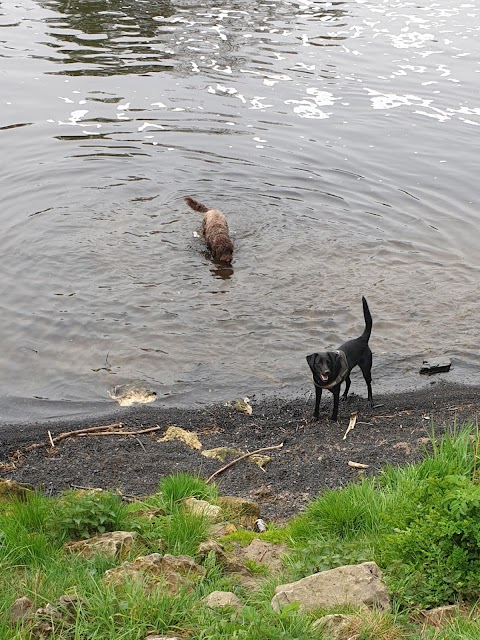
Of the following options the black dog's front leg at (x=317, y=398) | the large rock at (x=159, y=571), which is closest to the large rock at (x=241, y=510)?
the large rock at (x=159, y=571)

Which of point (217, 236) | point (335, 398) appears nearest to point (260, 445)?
point (335, 398)

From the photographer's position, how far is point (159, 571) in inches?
169

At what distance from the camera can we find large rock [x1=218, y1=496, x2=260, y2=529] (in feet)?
19.1

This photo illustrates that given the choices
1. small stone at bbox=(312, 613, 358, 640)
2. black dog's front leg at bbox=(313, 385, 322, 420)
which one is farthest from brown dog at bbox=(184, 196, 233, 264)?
small stone at bbox=(312, 613, 358, 640)

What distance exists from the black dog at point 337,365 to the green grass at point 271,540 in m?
2.25

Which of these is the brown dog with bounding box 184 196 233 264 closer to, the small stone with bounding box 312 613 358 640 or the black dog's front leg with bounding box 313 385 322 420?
the black dog's front leg with bounding box 313 385 322 420

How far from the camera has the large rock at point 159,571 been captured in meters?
4.13

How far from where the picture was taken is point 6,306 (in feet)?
36.3

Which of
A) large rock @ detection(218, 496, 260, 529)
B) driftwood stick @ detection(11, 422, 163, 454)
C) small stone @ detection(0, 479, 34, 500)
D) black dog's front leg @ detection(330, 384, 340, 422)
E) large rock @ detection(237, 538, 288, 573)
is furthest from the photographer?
black dog's front leg @ detection(330, 384, 340, 422)

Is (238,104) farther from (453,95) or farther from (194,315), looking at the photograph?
(194,315)

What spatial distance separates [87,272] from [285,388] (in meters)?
4.01

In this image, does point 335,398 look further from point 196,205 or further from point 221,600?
point 196,205

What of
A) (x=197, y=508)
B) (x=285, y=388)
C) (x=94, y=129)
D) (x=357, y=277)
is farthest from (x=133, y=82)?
(x=197, y=508)

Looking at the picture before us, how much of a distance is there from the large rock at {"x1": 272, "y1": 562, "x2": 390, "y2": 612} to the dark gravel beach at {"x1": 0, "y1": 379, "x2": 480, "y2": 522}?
1.81m
